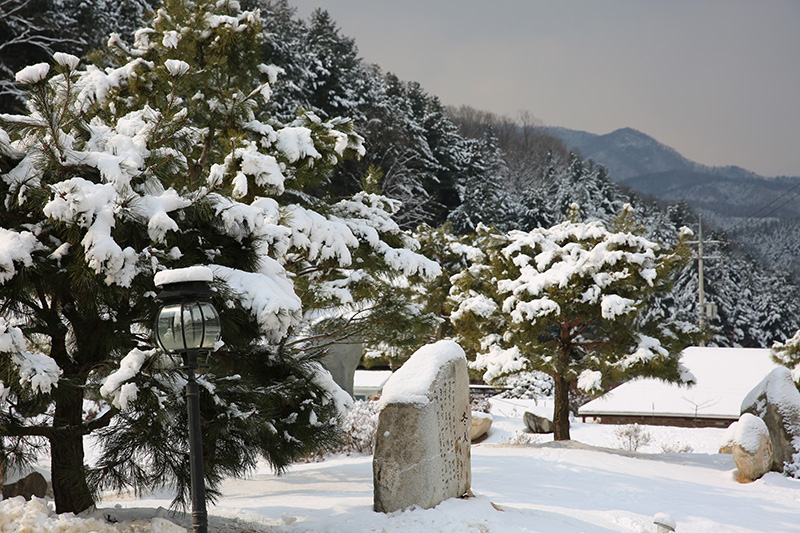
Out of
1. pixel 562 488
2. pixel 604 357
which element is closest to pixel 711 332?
pixel 604 357

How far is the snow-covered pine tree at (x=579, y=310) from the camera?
36.9ft

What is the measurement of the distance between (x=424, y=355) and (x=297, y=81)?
19.7 m

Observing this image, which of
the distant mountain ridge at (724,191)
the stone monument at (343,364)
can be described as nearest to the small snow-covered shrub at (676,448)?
the stone monument at (343,364)

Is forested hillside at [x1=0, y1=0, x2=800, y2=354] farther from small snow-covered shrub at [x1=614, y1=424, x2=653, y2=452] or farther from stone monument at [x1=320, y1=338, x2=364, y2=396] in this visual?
small snow-covered shrub at [x1=614, y1=424, x2=653, y2=452]

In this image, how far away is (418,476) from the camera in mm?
5734

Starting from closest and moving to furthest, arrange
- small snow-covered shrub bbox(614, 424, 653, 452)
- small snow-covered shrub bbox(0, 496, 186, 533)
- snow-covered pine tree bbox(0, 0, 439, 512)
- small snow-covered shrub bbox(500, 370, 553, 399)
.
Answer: small snow-covered shrub bbox(0, 496, 186, 533) → snow-covered pine tree bbox(0, 0, 439, 512) → small snow-covered shrub bbox(614, 424, 653, 452) → small snow-covered shrub bbox(500, 370, 553, 399)

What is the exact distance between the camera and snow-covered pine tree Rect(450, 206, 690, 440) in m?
11.2

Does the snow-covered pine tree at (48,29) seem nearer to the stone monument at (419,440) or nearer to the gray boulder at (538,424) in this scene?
the stone monument at (419,440)

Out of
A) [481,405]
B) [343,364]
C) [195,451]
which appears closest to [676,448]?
[481,405]

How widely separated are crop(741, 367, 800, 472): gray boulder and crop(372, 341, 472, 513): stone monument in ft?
21.1

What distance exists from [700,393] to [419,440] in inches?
649

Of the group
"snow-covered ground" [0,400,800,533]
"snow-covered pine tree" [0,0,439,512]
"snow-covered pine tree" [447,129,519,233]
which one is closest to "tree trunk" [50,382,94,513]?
"snow-covered pine tree" [0,0,439,512]

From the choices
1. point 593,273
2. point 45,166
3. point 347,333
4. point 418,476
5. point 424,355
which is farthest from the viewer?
point 593,273

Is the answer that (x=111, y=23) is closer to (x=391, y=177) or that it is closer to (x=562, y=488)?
(x=391, y=177)
